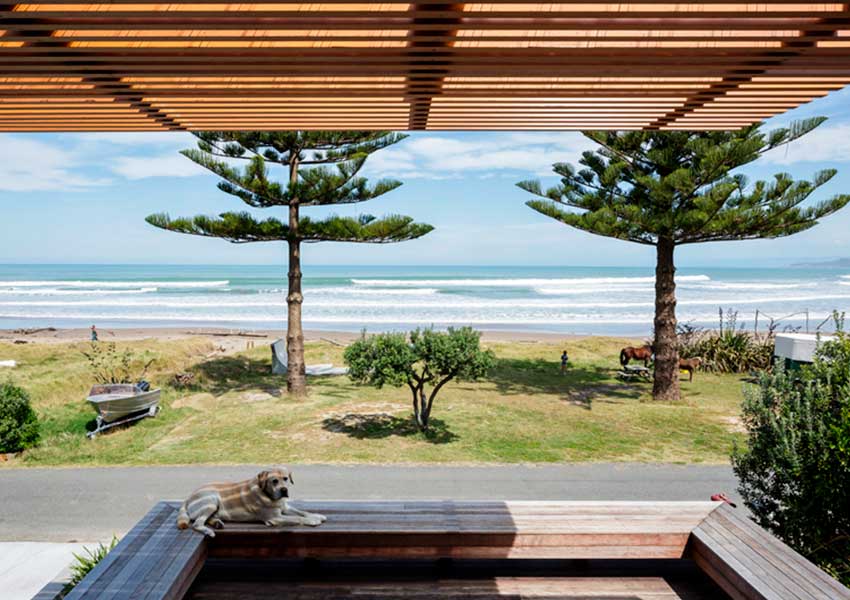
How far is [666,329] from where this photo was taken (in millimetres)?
11594

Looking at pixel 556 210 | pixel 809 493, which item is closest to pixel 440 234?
pixel 556 210

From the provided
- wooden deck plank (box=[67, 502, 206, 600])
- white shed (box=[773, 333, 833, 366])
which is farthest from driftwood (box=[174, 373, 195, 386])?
white shed (box=[773, 333, 833, 366])

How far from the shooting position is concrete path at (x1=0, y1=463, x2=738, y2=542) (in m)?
6.26

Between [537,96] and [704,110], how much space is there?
78 cm

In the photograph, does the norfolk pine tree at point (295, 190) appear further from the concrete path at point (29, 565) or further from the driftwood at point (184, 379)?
the concrete path at point (29, 565)

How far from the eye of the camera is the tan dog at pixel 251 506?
3236 mm

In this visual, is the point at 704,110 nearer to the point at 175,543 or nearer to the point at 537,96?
the point at 537,96

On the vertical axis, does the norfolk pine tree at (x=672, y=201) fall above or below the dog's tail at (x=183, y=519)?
above

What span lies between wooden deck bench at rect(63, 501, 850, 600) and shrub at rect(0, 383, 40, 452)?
6.55 meters

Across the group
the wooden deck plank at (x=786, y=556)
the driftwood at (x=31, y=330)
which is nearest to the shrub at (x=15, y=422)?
the wooden deck plank at (x=786, y=556)

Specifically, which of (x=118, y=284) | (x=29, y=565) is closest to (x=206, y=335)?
(x=29, y=565)

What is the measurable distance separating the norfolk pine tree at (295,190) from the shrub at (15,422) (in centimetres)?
432

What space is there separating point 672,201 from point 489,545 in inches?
389

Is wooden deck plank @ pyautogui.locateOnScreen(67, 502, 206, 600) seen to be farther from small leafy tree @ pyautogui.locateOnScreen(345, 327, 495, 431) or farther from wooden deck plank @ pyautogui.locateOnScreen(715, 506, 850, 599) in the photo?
small leafy tree @ pyautogui.locateOnScreen(345, 327, 495, 431)
